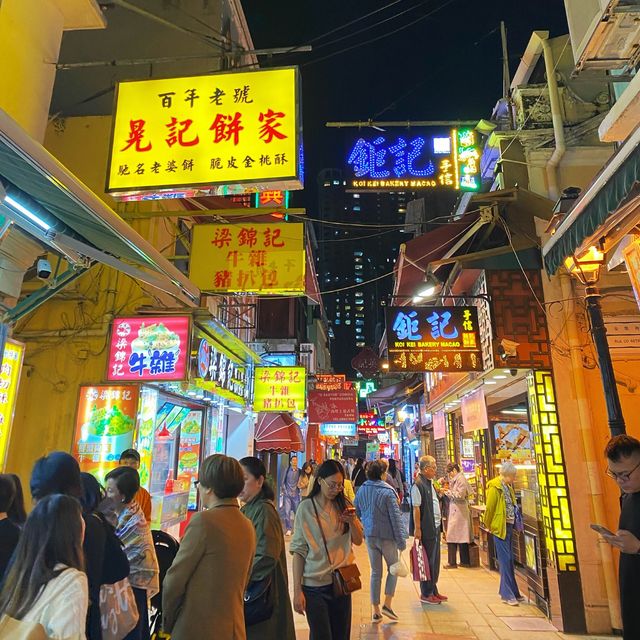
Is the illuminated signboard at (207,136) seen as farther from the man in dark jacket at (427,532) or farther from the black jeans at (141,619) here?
the man in dark jacket at (427,532)

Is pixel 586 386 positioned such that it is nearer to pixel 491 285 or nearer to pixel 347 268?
pixel 491 285

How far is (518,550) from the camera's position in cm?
864

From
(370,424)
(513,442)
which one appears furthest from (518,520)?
(370,424)

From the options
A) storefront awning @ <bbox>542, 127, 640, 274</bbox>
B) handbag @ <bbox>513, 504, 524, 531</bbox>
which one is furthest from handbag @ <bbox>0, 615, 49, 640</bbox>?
handbag @ <bbox>513, 504, 524, 531</bbox>

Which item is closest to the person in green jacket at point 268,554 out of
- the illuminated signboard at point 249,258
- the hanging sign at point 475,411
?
the illuminated signboard at point 249,258

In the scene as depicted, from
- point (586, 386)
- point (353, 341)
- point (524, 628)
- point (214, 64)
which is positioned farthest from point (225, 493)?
point (353, 341)

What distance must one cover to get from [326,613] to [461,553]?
7.12 meters

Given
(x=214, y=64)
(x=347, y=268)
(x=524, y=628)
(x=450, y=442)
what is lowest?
(x=524, y=628)

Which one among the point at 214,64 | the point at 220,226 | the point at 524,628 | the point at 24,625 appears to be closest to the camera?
the point at 24,625

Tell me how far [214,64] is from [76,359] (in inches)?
263

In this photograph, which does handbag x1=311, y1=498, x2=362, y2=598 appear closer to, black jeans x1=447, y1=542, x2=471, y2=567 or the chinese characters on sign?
black jeans x1=447, y1=542, x2=471, y2=567

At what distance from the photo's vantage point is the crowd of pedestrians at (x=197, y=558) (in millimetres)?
1954

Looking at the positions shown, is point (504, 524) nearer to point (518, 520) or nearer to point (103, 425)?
point (518, 520)

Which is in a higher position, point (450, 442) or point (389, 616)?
point (450, 442)
